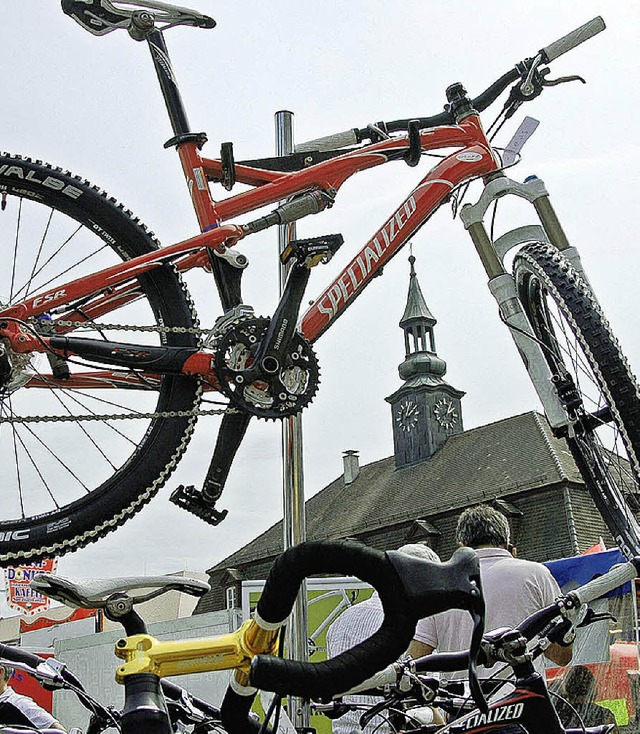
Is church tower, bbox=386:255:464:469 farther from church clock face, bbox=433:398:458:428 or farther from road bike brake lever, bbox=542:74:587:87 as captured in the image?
road bike brake lever, bbox=542:74:587:87

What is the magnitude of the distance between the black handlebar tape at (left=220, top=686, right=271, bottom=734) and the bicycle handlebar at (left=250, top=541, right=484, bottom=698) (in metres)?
0.18

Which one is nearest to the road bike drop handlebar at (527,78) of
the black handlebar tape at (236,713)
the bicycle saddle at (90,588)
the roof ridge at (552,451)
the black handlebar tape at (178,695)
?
the black handlebar tape at (178,695)

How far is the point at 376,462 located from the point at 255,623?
3728cm

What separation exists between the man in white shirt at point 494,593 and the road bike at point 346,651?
100 centimetres

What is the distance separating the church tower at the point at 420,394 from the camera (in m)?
35.4

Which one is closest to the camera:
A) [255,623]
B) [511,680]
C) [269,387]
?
[255,623]

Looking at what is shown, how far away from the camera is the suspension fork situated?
2.96m

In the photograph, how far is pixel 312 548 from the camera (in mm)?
901

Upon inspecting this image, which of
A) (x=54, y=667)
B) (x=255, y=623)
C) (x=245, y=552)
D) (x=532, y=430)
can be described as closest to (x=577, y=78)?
(x=54, y=667)

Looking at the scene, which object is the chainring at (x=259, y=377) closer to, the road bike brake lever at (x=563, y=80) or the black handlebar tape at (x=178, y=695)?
the black handlebar tape at (x=178, y=695)

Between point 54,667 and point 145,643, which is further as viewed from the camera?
point 54,667

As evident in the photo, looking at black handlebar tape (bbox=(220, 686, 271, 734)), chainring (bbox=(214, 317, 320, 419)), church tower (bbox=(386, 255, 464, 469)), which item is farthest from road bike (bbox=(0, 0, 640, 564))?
church tower (bbox=(386, 255, 464, 469))

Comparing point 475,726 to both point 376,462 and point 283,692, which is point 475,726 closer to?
point 283,692

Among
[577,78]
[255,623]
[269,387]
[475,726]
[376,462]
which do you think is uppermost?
[376,462]
